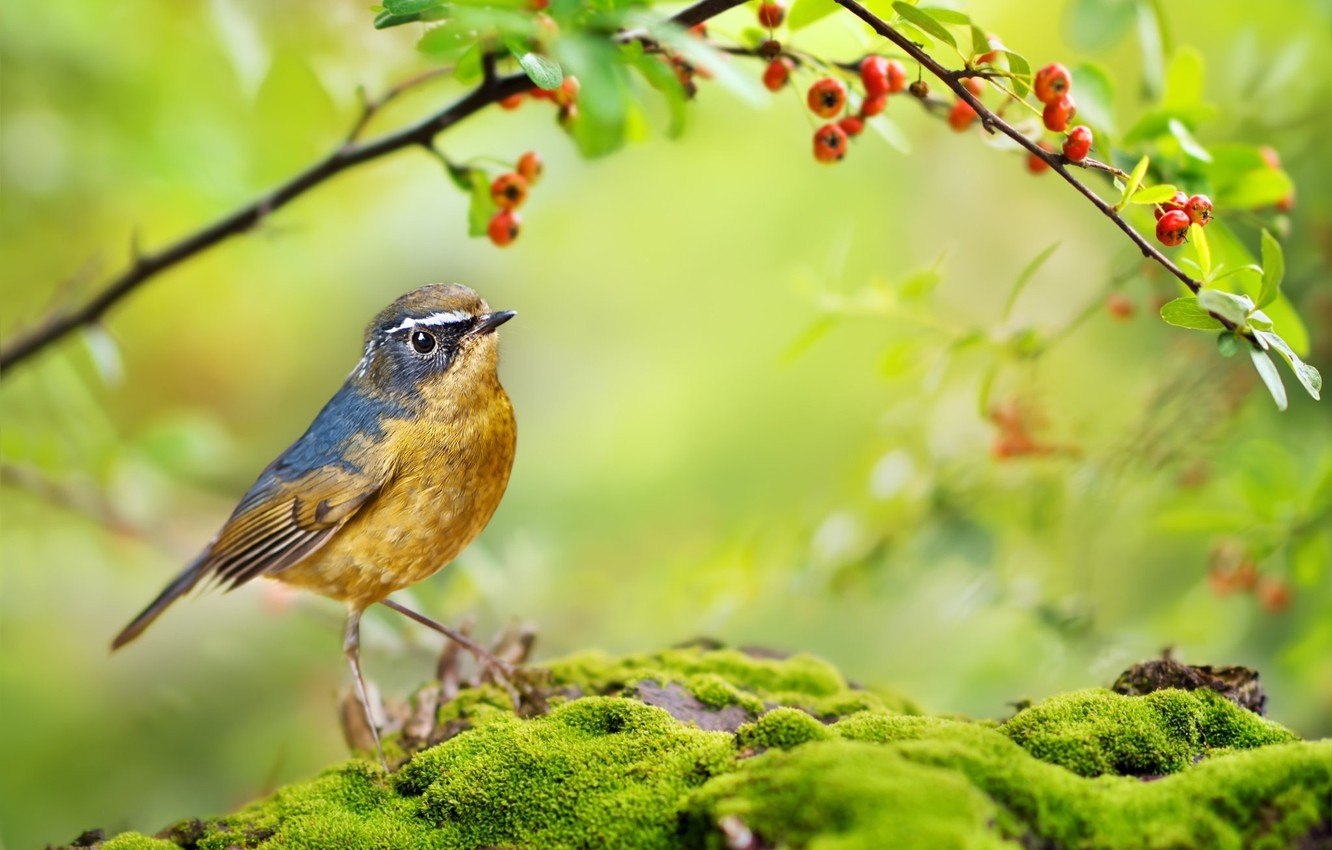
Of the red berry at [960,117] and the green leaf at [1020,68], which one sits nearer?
the green leaf at [1020,68]

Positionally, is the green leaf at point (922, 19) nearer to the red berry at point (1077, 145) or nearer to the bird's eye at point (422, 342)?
the red berry at point (1077, 145)

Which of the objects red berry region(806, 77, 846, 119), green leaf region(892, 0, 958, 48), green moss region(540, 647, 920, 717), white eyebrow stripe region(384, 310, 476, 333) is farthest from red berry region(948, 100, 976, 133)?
green moss region(540, 647, 920, 717)

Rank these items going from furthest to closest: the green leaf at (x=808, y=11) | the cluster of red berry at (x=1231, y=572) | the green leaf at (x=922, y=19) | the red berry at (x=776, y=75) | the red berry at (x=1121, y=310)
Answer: the cluster of red berry at (x=1231, y=572) < the red berry at (x=1121, y=310) < the red berry at (x=776, y=75) < the green leaf at (x=808, y=11) < the green leaf at (x=922, y=19)

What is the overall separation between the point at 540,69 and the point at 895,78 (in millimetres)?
676

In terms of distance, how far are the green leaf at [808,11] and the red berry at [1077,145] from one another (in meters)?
0.47

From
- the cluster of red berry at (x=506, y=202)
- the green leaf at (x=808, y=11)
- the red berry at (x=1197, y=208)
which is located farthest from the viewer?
the cluster of red berry at (x=506, y=202)

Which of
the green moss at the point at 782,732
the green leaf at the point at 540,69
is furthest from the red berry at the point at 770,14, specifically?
the green moss at the point at 782,732

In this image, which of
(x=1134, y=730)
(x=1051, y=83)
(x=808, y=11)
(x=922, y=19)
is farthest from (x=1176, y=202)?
(x=1134, y=730)

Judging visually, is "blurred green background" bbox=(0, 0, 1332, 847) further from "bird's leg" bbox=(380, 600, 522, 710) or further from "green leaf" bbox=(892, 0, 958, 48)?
"green leaf" bbox=(892, 0, 958, 48)

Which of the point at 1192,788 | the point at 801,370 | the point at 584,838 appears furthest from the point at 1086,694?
the point at 801,370

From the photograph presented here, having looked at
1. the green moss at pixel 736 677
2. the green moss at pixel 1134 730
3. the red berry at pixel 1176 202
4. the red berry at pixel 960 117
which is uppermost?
the red berry at pixel 960 117

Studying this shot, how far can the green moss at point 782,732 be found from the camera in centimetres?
188

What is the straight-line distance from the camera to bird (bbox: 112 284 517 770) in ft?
7.71

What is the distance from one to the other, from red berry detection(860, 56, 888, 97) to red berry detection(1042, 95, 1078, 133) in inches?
11.8
